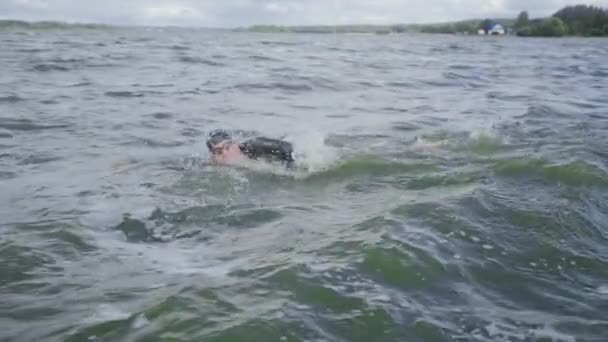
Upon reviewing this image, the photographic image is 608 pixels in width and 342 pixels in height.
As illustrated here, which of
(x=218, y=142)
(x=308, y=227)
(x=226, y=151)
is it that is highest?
(x=218, y=142)

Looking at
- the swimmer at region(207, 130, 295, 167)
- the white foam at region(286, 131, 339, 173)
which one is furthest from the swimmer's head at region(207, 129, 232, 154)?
the white foam at region(286, 131, 339, 173)

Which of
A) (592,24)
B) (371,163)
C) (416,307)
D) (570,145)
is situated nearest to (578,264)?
(416,307)

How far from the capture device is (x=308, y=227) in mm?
6230

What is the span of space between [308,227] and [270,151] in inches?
93.7

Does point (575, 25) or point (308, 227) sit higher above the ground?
point (575, 25)

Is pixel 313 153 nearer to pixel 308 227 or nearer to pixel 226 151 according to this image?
pixel 226 151

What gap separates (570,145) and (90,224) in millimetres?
7702

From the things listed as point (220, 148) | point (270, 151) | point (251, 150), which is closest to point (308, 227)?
point (270, 151)

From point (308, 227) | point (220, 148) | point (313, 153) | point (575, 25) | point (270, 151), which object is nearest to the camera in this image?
point (308, 227)

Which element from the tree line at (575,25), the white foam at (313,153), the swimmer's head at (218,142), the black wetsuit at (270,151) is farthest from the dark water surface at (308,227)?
the tree line at (575,25)

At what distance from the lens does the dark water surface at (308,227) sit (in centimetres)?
425

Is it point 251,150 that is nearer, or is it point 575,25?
point 251,150

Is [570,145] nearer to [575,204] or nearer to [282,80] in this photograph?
[575,204]

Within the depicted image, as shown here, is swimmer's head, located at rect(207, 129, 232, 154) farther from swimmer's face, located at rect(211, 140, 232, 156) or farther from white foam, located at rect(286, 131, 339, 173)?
white foam, located at rect(286, 131, 339, 173)
